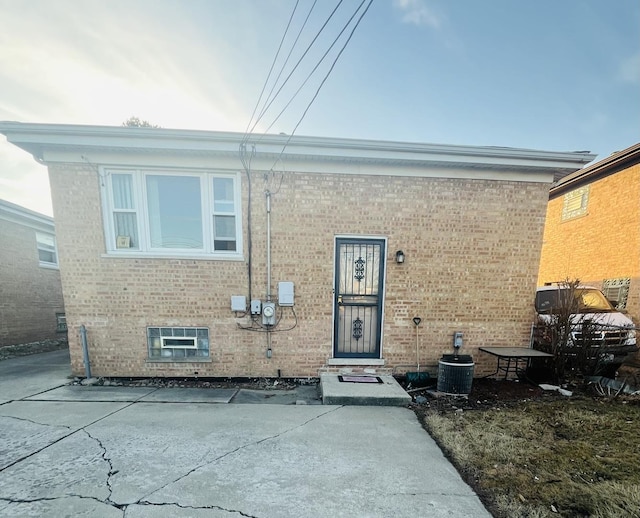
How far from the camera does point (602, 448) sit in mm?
2855

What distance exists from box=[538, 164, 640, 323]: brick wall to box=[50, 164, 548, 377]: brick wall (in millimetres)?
3456

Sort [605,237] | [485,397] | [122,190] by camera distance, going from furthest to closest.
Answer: [605,237] → [122,190] → [485,397]

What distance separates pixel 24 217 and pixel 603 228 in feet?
58.7

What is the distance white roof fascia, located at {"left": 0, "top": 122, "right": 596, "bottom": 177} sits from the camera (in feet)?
13.3

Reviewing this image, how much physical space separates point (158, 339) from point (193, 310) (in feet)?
2.81

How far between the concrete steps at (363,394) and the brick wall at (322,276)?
0.61 m

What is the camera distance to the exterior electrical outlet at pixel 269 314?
177 inches

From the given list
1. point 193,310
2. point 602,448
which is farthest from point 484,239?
point 193,310

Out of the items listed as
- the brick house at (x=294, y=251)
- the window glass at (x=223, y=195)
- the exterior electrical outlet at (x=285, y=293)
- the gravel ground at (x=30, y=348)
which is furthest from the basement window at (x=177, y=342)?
the gravel ground at (x=30, y=348)

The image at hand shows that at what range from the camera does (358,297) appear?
4805 millimetres

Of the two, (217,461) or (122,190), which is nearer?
(217,461)

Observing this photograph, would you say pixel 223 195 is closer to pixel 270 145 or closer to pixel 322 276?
pixel 270 145

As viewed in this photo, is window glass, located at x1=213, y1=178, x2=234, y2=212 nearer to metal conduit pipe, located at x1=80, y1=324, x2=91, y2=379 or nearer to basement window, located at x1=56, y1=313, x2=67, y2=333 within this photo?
metal conduit pipe, located at x1=80, y1=324, x2=91, y2=379

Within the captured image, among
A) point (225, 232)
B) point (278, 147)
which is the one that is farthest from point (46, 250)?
point (278, 147)
